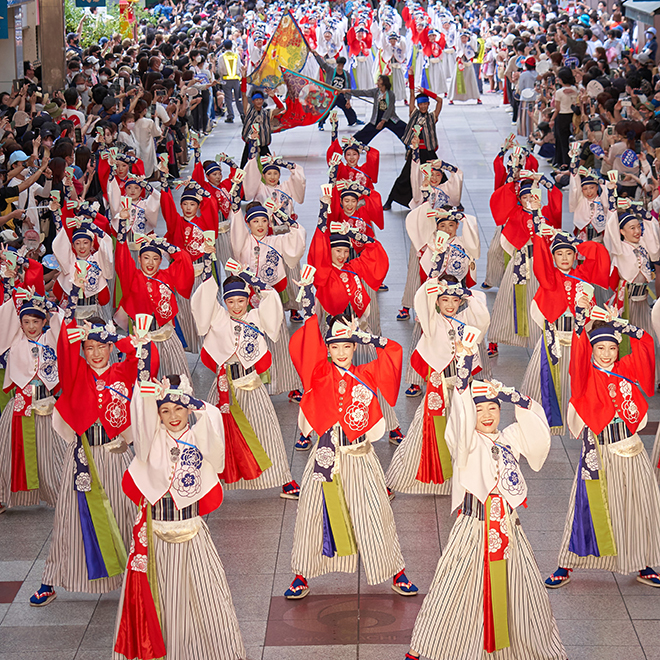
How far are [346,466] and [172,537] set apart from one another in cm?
109

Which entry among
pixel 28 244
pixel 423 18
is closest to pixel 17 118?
pixel 28 244

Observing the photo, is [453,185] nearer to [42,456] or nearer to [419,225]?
[419,225]

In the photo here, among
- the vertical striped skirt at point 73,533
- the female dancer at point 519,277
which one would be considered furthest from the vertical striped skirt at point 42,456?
the female dancer at point 519,277

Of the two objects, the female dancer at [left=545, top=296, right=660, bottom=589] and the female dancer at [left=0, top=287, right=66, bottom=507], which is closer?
the female dancer at [left=545, top=296, right=660, bottom=589]

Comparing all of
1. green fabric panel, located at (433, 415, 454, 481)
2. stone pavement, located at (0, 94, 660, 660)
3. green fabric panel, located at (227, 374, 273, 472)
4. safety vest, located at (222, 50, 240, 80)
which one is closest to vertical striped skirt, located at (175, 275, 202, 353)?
stone pavement, located at (0, 94, 660, 660)

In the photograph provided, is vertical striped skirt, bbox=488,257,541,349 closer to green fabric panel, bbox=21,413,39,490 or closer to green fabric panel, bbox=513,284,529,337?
green fabric panel, bbox=513,284,529,337

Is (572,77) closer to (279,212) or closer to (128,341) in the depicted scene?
(279,212)

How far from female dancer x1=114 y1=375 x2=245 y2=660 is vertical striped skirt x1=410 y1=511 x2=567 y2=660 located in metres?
0.99

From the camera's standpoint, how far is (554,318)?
7562 mm

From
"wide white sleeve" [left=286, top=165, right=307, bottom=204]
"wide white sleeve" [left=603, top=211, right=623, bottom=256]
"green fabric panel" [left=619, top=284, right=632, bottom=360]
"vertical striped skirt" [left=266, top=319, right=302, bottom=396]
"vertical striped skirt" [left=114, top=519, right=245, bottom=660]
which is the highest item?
"wide white sleeve" [left=286, top=165, right=307, bottom=204]

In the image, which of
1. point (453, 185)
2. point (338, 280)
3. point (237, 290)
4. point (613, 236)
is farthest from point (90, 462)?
point (453, 185)

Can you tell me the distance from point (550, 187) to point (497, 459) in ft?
16.9

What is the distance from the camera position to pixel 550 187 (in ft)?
31.6

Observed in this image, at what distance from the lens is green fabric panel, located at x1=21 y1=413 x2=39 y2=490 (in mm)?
6805
